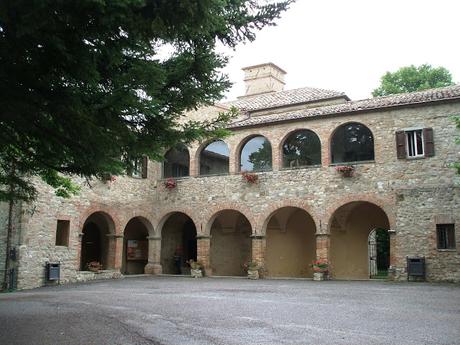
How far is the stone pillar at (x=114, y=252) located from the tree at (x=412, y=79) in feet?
63.8

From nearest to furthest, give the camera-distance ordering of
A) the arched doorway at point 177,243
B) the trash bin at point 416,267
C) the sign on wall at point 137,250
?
the trash bin at point 416,267, the sign on wall at point 137,250, the arched doorway at point 177,243

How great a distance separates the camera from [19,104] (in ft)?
14.8

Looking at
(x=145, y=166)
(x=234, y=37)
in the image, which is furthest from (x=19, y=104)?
(x=145, y=166)

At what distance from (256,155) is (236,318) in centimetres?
1199

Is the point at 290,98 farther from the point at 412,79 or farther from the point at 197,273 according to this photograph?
the point at 412,79

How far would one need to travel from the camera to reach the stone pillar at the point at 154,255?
20672 mm

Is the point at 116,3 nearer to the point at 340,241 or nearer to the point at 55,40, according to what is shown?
the point at 55,40

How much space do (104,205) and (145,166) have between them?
10.1 feet

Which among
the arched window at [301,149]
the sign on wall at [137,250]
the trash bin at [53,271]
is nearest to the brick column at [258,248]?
the arched window at [301,149]

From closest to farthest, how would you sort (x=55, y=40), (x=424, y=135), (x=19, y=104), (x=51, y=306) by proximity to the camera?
(x=55, y=40) < (x=19, y=104) < (x=51, y=306) < (x=424, y=135)

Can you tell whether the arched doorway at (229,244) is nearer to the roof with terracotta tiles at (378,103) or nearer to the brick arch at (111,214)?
the brick arch at (111,214)

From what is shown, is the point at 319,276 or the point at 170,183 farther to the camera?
the point at 170,183

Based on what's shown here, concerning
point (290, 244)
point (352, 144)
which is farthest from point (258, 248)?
point (352, 144)

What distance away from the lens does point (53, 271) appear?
15883 mm
